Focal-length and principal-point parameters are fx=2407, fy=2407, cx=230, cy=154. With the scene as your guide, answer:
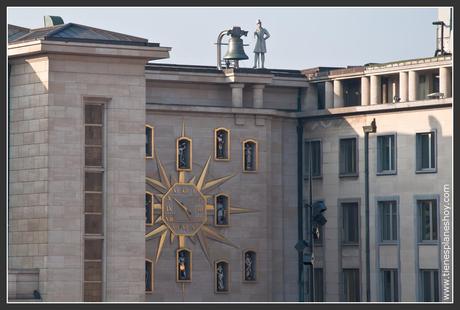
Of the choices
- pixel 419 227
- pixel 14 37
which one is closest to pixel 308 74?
pixel 419 227

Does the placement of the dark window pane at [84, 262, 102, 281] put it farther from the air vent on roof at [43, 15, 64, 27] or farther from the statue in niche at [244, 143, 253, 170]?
the statue in niche at [244, 143, 253, 170]

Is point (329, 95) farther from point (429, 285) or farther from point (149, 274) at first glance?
point (149, 274)

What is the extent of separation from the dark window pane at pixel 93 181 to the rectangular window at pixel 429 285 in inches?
775

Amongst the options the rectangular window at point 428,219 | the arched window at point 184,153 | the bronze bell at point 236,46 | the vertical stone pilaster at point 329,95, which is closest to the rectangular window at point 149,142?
the arched window at point 184,153

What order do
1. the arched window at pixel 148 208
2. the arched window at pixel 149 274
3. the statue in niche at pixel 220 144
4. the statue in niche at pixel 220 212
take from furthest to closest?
1. the statue in niche at pixel 220 144
2. the statue in niche at pixel 220 212
3. the arched window at pixel 148 208
4. the arched window at pixel 149 274

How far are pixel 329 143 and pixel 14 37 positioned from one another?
67.8 feet

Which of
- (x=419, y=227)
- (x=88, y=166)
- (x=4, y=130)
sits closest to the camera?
(x=4, y=130)

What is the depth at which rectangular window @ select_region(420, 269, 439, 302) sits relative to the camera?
111000mm

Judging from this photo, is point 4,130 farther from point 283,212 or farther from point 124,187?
point 283,212

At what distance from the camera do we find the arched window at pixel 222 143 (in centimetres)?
11456

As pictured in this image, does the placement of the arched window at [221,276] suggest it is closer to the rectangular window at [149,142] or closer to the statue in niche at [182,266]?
the statue in niche at [182,266]

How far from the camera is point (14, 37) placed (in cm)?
10188

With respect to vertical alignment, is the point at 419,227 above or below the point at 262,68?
below

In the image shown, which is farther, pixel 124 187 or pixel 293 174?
pixel 293 174
